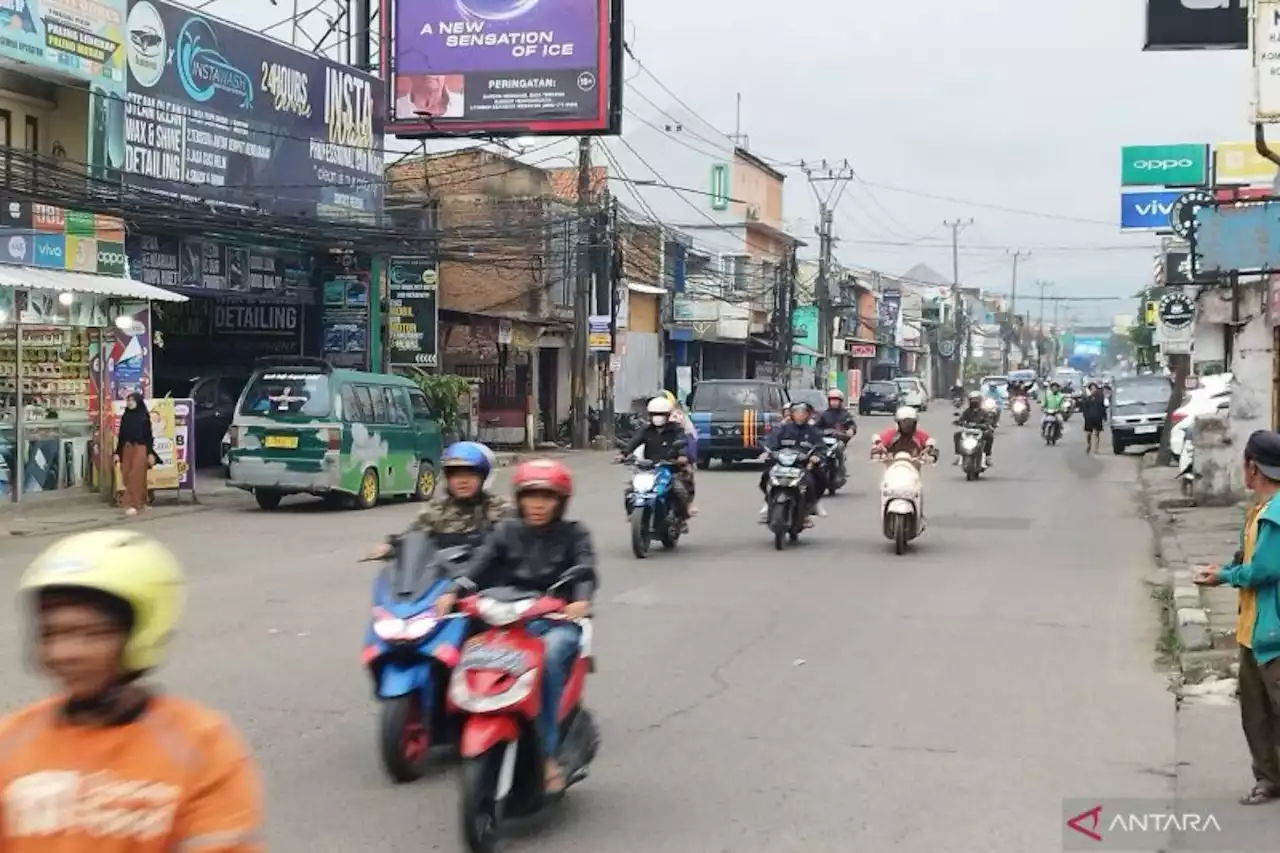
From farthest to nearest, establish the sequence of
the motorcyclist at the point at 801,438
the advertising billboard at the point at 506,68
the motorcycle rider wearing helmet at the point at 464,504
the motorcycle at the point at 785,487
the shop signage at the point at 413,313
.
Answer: the advertising billboard at the point at 506,68 → the shop signage at the point at 413,313 → the motorcyclist at the point at 801,438 → the motorcycle at the point at 785,487 → the motorcycle rider wearing helmet at the point at 464,504

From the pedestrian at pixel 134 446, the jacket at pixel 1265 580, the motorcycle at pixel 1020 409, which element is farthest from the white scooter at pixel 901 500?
the motorcycle at pixel 1020 409

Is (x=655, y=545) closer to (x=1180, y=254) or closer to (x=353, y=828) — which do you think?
(x=353, y=828)

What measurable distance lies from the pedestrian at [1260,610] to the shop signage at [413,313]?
25.6 meters

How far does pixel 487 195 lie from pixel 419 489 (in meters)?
20.3

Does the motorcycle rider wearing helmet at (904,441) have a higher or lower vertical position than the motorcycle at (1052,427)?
higher

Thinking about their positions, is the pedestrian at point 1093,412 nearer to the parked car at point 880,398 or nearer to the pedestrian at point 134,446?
the pedestrian at point 134,446

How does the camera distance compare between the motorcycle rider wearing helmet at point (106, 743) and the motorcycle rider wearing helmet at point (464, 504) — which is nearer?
the motorcycle rider wearing helmet at point (106, 743)

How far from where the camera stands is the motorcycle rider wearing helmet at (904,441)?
1611 cm

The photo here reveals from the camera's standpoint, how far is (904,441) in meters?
16.2

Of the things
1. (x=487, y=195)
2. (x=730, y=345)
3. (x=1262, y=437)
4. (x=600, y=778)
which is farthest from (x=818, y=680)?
(x=730, y=345)

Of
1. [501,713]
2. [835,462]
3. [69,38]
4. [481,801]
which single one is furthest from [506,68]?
[481,801]

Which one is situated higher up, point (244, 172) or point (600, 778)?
point (244, 172)

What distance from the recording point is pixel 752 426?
95.0 ft

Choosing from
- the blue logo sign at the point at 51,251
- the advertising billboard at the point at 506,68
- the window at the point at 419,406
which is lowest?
the window at the point at 419,406
